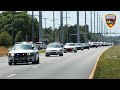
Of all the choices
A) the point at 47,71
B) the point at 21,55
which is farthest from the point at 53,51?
the point at 47,71

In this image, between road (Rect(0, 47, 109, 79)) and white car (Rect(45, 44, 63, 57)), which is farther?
white car (Rect(45, 44, 63, 57))

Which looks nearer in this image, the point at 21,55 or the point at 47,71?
the point at 47,71

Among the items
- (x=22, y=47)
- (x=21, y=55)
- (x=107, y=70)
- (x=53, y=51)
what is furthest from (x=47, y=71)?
(x=53, y=51)

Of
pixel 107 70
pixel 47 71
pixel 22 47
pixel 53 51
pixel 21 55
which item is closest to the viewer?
pixel 107 70

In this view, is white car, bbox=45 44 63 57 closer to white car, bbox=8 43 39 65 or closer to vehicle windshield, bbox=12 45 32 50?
vehicle windshield, bbox=12 45 32 50

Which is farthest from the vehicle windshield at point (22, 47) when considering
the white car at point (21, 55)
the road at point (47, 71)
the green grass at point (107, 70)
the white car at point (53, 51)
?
the white car at point (53, 51)

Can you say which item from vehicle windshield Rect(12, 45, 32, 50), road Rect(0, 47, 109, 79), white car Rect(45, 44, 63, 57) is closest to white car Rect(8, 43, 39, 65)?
vehicle windshield Rect(12, 45, 32, 50)

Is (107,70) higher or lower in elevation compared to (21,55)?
lower

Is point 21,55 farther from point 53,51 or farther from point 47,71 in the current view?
point 53,51

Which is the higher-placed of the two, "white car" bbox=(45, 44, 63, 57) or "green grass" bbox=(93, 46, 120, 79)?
"green grass" bbox=(93, 46, 120, 79)

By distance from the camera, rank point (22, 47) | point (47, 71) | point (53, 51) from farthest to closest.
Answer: point (53, 51) → point (22, 47) → point (47, 71)

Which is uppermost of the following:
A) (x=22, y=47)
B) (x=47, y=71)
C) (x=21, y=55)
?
(x=22, y=47)
